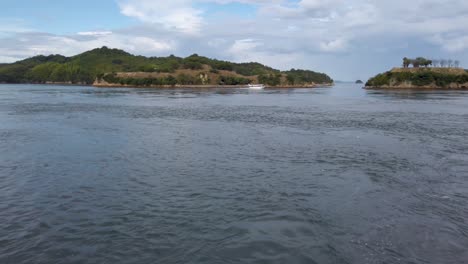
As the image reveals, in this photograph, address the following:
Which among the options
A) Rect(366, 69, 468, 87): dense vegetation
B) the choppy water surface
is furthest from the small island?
the choppy water surface

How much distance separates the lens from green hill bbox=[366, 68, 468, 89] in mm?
155125

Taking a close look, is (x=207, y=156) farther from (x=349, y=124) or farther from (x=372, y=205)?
(x=349, y=124)

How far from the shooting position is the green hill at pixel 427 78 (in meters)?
155

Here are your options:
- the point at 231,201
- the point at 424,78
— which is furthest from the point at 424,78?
the point at 231,201

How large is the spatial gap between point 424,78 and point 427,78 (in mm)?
1159

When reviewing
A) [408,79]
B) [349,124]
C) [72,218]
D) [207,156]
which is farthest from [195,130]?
[408,79]

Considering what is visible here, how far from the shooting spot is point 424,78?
522ft

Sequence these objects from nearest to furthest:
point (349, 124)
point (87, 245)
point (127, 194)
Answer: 1. point (87, 245)
2. point (127, 194)
3. point (349, 124)

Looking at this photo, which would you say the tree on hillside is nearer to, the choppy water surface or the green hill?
the green hill

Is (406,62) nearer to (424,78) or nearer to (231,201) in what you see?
(424,78)

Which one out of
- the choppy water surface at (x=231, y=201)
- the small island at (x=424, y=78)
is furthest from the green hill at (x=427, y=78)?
the choppy water surface at (x=231, y=201)

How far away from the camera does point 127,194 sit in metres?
13.1

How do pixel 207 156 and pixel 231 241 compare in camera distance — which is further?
pixel 207 156

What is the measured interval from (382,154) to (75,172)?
15739 millimetres
